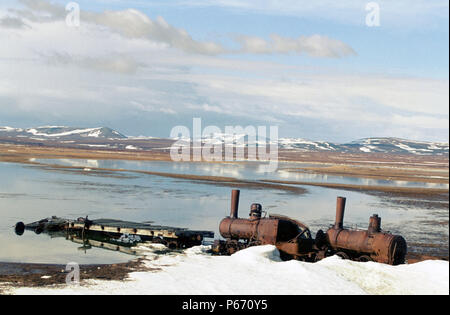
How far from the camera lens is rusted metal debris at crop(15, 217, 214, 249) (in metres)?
34.9

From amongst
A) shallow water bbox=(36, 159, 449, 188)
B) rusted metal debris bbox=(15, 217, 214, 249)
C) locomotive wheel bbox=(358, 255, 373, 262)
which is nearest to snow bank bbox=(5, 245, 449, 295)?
locomotive wheel bbox=(358, 255, 373, 262)

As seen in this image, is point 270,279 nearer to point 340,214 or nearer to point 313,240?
point 313,240

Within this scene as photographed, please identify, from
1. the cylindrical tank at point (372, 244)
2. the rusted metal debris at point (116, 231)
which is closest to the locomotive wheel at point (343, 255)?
the cylindrical tank at point (372, 244)

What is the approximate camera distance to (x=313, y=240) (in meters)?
32.1

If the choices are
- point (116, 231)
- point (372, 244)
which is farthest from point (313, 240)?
point (116, 231)

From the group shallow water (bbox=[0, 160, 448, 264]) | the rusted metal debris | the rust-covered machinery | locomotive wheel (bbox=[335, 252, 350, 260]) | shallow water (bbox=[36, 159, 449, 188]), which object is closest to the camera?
the rust-covered machinery

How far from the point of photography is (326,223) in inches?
1719

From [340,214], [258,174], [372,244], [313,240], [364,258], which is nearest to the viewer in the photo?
[372,244]

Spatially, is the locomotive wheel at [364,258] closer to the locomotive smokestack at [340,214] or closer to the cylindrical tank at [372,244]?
the cylindrical tank at [372,244]

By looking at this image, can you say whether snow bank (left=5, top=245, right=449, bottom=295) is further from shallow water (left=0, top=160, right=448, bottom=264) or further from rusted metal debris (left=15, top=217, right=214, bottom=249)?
shallow water (left=0, top=160, right=448, bottom=264)

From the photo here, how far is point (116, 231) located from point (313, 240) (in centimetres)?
1344

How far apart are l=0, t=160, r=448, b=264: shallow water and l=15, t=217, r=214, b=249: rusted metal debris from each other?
127cm
